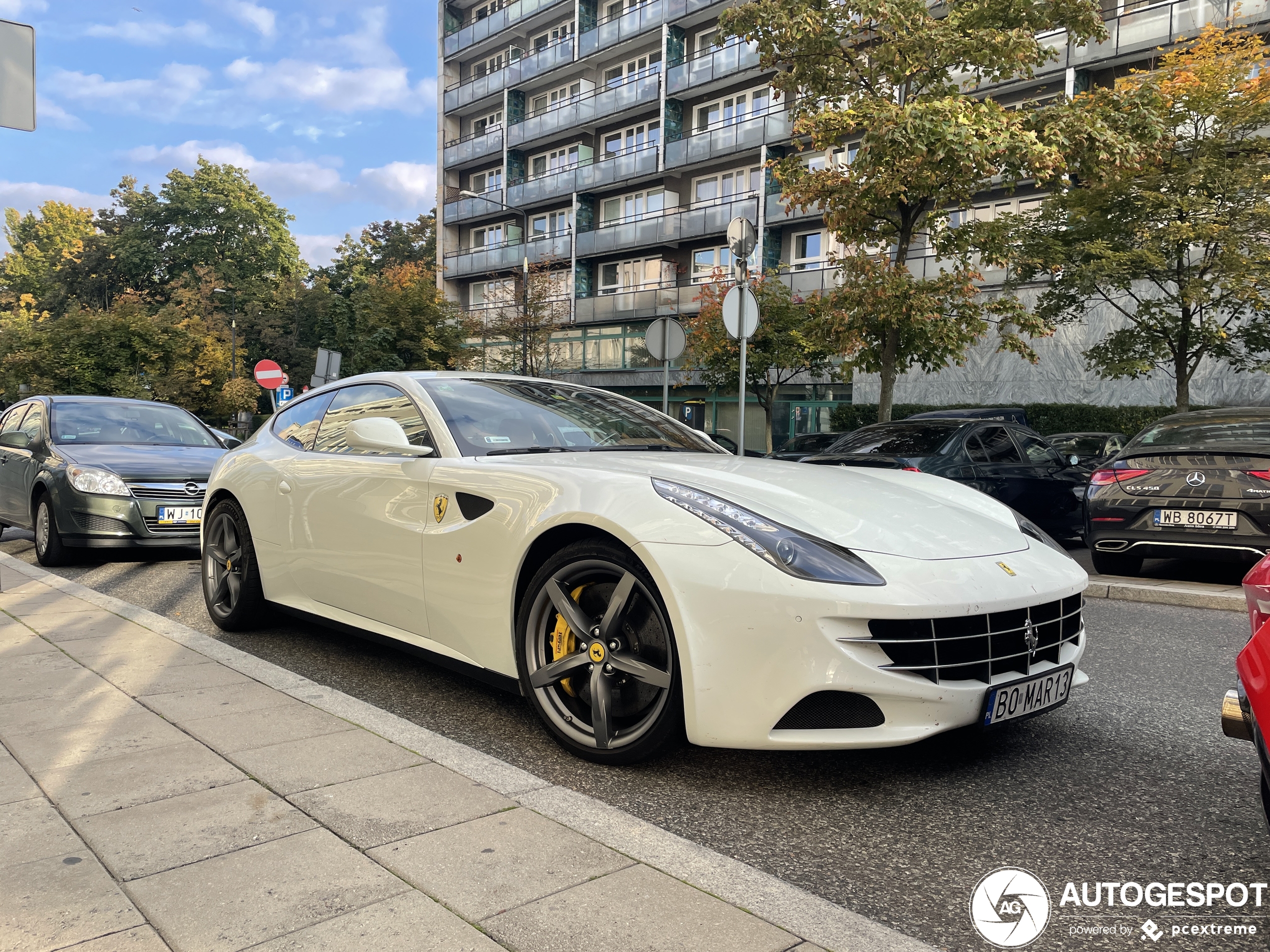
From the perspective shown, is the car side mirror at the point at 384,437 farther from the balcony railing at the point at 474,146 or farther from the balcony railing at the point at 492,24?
the balcony railing at the point at 474,146

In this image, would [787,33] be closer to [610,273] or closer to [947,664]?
[947,664]

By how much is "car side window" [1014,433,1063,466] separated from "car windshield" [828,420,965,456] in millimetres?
791

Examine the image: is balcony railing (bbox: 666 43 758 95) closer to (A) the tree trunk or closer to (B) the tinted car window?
(A) the tree trunk

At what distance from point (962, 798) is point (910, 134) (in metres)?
10.2

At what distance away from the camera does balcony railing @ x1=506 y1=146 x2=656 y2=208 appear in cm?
3522

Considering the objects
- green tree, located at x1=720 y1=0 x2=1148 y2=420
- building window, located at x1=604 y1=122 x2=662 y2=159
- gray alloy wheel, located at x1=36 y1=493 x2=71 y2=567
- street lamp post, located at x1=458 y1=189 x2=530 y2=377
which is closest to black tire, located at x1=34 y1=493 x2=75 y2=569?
gray alloy wheel, located at x1=36 y1=493 x2=71 y2=567

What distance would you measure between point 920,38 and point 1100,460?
20.0 ft

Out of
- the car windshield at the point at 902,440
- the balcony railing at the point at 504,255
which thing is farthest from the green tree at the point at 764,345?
the balcony railing at the point at 504,255

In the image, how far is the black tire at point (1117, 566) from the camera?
7957 millimetres

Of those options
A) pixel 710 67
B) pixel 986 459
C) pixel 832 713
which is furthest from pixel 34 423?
pixel 710 67

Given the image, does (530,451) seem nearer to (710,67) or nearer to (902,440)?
(902,440)

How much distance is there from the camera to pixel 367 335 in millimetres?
34719

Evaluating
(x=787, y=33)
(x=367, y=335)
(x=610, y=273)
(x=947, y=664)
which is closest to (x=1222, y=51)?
(x=787, y=33)

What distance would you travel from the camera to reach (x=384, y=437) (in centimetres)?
388
